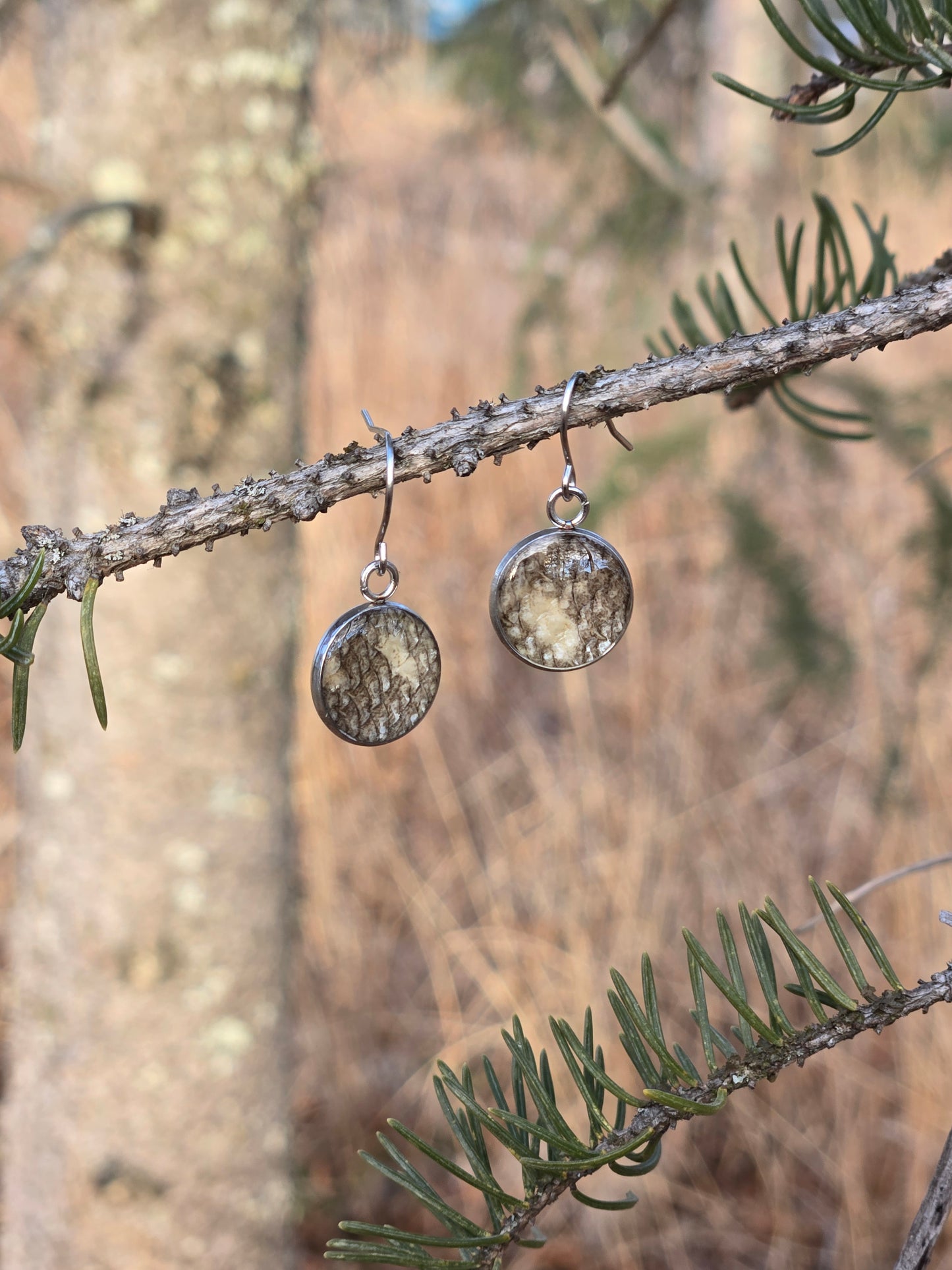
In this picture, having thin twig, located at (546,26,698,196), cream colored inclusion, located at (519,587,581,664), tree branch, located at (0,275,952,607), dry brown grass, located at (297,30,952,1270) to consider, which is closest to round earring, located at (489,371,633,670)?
cream colored inclusion, located at (519,587,581,664)

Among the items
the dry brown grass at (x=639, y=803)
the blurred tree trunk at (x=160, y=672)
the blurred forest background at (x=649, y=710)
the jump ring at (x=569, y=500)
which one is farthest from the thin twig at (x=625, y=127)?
the jump ring at (x=569, y=500)

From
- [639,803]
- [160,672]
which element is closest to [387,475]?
[160,672]

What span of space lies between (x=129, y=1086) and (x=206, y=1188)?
0.56 feet

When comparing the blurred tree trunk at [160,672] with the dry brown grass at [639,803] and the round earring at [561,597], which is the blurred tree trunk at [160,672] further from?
the round earring at [561,597]

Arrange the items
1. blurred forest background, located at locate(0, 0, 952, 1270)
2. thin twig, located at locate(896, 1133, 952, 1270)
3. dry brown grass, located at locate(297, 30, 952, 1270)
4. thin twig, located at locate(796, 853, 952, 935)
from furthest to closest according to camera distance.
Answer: dry brown grass, located at locate(297, 30, 952, 1270) < blurred forest background, located at locate(0, 0, 952, 1270) < thin twig, located at locate(796, 853, 952, 935) < thin twig, located at locate(896, 1133, 952, 1270)

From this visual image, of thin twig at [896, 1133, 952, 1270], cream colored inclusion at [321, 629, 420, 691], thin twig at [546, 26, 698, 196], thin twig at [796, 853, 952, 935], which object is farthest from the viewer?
thin twig at [546, 26, 698, 196]

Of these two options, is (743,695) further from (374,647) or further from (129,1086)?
(374,647)

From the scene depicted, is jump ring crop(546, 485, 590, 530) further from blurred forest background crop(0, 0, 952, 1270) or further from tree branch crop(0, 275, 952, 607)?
blurred forest background crop(0, 0, 952, 1270)

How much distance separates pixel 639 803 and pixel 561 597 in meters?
1.47

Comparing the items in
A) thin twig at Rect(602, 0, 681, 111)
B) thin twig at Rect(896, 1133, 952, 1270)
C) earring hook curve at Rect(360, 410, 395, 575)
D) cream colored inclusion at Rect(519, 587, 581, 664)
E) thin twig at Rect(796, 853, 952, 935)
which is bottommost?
thin twig at Rect(896, 1133, 952, 1270)

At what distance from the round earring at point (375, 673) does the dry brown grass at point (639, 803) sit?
0.94 metres

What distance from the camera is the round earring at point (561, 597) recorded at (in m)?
0.57

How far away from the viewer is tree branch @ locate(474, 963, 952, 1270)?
366 millimetres

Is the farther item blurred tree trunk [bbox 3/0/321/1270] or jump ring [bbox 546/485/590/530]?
blurred tree trunk [bbox 3/0/321/1270]
